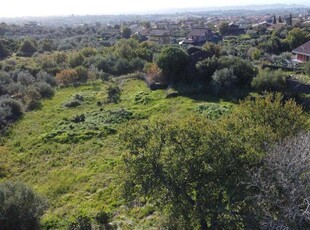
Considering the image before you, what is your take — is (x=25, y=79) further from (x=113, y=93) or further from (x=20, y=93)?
(x=113, y=93)

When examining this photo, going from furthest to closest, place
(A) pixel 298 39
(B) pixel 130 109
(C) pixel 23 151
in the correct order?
(A) pixel 298 39, (B) pixel 130 109, (C) pixel 23 151

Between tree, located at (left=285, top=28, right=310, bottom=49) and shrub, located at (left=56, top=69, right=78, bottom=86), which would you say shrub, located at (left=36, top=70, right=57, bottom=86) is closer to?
shrub, located at (left=56, top=69, right=78, bottom=86)

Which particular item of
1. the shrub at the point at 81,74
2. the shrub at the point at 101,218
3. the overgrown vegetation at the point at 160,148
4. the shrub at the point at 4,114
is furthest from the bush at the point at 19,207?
the shrub at the point at 81,74

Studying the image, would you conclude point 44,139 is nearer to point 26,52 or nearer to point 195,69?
point 195,69

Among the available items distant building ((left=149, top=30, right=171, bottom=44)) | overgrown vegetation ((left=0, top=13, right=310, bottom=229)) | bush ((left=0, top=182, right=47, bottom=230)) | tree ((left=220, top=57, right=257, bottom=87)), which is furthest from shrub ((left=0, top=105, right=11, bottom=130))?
distant building ((left=149, top=30, right=171, bottom=44))

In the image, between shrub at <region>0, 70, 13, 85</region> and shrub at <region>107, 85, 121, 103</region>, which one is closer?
shrub at <region>107, 85, 121, 103</region>

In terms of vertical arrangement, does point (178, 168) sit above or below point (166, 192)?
above

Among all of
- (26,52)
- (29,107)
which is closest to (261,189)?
(29,107)
